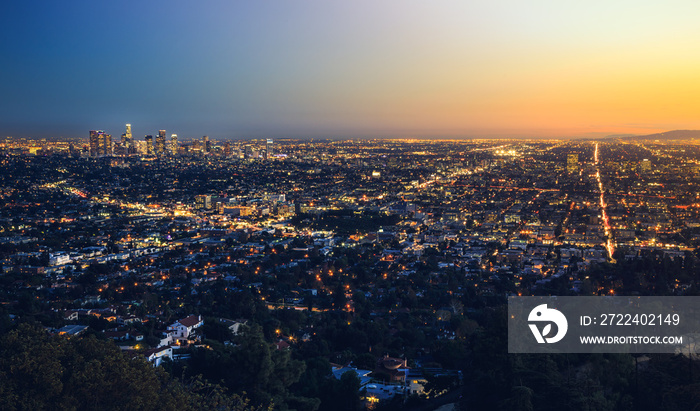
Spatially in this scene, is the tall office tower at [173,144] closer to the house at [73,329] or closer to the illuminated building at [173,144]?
the illuminated building at [173,144]

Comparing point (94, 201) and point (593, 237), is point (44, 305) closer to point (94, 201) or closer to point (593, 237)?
point (593, 237)

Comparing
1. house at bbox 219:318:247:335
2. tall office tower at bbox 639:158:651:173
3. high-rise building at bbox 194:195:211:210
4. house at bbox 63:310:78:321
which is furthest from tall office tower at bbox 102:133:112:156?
house at bbox 219:318:247:335

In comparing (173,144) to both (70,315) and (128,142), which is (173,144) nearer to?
(128,142)

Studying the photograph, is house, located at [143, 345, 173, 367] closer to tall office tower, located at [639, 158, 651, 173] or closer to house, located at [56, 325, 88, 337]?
house, located at [56, 325, 88, 337]

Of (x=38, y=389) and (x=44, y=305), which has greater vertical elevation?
(x=38, y=389)

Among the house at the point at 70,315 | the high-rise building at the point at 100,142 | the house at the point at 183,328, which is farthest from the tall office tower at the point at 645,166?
the high-rise building at the point at 100,142

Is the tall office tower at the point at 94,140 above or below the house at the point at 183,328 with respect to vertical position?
above

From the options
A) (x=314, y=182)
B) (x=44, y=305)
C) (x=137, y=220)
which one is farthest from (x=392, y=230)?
(x=314, y=182)
